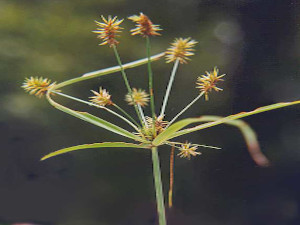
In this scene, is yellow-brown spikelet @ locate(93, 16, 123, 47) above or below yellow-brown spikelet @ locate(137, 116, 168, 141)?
above

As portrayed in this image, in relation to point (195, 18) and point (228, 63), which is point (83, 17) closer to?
point (195, 18)

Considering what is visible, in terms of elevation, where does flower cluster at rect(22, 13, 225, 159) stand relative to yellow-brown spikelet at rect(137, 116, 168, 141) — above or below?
above

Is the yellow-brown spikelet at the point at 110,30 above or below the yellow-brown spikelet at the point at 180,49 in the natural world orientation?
above

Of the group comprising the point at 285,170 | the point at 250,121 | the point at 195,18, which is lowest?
the point at 285,170

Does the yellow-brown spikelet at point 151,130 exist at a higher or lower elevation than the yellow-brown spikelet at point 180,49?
lower

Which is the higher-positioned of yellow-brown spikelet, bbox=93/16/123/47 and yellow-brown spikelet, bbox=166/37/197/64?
yellow-brown spikelet, bbox=93/16/123/47

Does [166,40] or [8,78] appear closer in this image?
[166,40]

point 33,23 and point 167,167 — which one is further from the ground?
point 33,23

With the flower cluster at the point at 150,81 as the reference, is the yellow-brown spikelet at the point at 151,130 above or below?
below

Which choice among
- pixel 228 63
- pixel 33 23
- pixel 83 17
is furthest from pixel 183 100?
pixel 33 23

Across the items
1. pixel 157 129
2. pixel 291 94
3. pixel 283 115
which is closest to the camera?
pixel 157 129

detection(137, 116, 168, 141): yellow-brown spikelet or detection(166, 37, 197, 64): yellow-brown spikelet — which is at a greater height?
detection(166, 37, 197, 64): yellow-brown spikelet
